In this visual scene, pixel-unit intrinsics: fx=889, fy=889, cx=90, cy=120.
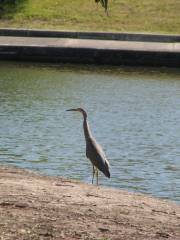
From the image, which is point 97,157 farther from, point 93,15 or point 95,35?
point 93,15

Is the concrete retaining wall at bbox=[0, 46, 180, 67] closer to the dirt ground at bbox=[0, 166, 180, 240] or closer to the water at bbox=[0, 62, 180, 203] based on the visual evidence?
the water at bbox=[0, 62, 180, 203]

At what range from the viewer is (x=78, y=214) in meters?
7.84

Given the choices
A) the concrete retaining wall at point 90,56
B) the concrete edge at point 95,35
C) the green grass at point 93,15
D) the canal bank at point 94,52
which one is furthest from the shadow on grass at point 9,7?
the concrete retaining wall at point 90,56

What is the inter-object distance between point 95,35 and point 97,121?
11193 millimetres

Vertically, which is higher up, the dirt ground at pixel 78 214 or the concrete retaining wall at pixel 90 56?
the dirt ground at pixel 78 214

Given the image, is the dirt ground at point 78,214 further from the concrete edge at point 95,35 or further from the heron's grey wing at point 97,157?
the concrete edge at point 95,35

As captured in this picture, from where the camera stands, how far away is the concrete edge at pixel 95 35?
27.7 meters

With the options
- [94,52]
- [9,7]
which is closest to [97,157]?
[94,52]

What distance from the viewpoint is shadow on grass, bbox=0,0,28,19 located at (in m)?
31.3

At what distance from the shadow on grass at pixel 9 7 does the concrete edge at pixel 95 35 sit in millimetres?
2635

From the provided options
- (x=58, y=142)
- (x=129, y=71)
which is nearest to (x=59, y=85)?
(x=129, y=71)

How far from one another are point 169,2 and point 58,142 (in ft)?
59.5

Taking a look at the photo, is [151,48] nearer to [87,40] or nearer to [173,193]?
[87,40]

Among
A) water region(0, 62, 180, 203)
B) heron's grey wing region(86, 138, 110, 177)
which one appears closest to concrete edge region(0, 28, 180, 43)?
water region(0, 62, 180, 203)
